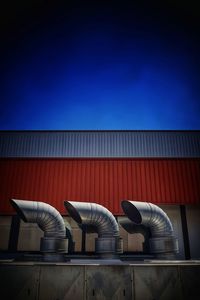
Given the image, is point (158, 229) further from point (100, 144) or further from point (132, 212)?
→ point (100, 144)

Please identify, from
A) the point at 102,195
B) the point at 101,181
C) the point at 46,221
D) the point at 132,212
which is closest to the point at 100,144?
the point at 101,181

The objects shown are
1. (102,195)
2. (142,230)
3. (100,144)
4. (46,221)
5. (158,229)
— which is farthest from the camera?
(100,144)

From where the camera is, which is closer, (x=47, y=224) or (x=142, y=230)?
(x=47, y=224)

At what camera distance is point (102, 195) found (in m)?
10.6

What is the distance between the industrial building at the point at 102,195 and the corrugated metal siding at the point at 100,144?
0.19 ft

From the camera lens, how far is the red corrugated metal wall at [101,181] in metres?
10.6

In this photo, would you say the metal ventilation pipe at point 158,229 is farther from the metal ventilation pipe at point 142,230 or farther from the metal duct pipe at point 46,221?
the metal duct pipe at point 46,221

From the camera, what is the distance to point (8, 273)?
6383 millimetres

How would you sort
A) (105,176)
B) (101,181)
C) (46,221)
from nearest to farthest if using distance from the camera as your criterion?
1. (46,221)
2. (101,181)
3. (105,176)

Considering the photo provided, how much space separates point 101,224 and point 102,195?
2.74 metres

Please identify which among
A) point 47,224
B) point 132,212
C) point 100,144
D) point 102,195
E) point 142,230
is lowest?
point 142,230

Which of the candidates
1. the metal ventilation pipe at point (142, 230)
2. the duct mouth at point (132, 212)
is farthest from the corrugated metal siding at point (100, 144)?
the duct mouth at point (132, 212)

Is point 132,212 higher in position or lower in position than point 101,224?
higher

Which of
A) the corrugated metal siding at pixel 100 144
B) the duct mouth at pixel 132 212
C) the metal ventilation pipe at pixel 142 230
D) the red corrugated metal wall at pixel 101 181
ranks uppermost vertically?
the corrugated metal siding at pixel 100 144
